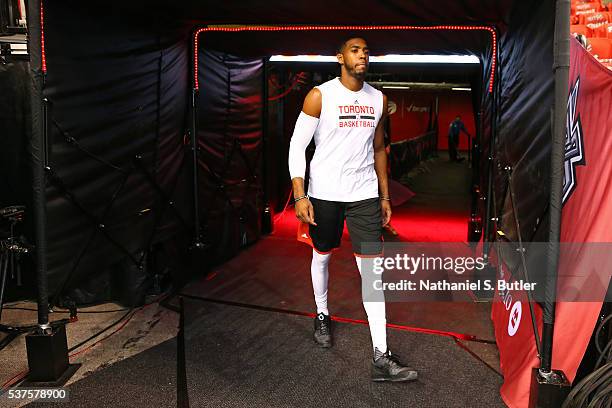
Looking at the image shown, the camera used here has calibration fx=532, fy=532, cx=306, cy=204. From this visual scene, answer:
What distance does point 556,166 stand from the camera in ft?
7.68

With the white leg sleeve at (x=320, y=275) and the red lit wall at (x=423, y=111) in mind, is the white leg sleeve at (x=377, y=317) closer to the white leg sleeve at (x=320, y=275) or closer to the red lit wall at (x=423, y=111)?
the white leg sleeve at (x=320, y=275)

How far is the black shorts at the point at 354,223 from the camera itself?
10.7 ft

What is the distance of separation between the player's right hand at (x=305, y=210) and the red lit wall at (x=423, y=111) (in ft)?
66.5

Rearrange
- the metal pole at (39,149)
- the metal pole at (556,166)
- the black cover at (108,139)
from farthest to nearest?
1. the black cover at (108,139)
2. the metal pole at (39,149)
3. the metal pole at (556,166)

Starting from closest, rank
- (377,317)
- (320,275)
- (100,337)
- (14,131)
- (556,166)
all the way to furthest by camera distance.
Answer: (556,166) → (377,317) → (320,275) → (100,337) → (14,131)

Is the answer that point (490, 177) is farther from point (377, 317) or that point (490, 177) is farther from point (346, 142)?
point (377, 317)

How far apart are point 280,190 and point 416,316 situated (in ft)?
14.4

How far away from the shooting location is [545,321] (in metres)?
2.42

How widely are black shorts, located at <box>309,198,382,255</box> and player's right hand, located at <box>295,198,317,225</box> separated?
12cm

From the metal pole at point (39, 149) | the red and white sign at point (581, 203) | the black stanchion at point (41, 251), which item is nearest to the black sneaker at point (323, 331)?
the red and white sign at point (581, 203)

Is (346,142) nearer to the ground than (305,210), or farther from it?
farther from it

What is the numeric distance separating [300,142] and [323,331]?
4.24 feet

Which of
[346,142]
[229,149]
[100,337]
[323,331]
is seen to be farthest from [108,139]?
[323,331]

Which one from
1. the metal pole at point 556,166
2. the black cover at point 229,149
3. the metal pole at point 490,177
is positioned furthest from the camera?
the black cover at point 229,149
